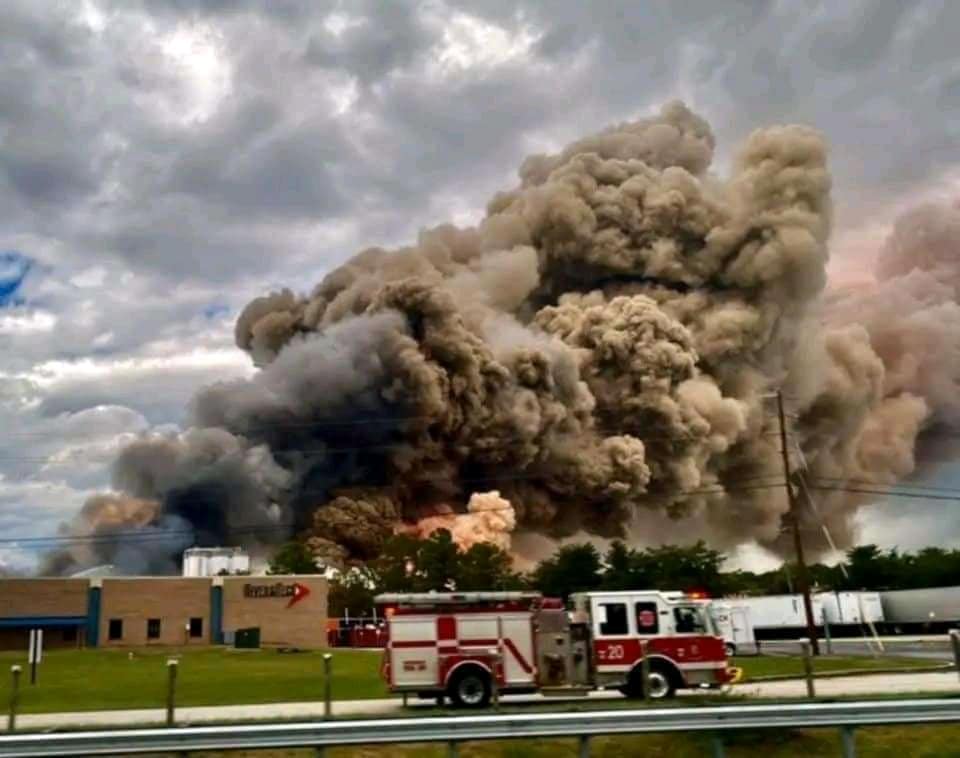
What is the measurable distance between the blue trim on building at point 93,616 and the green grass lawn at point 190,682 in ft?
56.9

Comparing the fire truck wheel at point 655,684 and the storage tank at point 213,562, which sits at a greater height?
the storage tank at point 213,562

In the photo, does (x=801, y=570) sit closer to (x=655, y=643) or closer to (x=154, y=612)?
(x=655, y=643)

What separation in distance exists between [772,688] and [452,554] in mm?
51108

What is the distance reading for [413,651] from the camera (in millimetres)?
17844

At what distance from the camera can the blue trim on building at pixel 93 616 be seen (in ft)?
192

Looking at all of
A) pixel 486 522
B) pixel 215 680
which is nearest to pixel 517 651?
pixel 215 680

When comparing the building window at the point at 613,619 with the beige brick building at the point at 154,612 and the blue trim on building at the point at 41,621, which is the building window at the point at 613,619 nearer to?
the beige brick building at the point at 154,612

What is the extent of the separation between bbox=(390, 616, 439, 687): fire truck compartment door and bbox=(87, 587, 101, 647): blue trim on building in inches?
1845

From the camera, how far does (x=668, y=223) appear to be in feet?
272

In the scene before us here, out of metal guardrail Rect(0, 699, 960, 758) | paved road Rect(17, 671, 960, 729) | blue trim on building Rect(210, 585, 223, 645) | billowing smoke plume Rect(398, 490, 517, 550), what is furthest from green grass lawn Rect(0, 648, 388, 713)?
billowing smoke plume Rect(398, 490, 517, 550)

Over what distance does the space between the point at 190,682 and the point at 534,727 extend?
2108 centimetres

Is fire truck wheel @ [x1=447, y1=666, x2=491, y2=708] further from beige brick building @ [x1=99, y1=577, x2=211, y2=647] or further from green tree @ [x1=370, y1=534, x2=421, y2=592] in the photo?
green tree @ [x1=370, y1=534, x2=421, y2=592]

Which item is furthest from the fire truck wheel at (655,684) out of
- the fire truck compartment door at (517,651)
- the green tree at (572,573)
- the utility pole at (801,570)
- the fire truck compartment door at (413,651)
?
the green tree at (572,573)

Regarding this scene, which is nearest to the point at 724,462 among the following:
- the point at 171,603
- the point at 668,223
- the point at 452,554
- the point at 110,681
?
the point at 668,223
